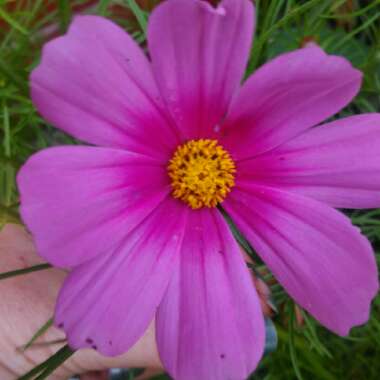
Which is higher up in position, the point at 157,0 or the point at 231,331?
the point at 157,0

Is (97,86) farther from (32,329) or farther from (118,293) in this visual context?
(32,329)

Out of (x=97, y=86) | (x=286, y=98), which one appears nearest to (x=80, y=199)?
(x=97, y=86)

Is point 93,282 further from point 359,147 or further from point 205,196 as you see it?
point 359,147

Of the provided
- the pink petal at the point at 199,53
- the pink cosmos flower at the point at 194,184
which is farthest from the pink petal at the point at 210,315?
the pink petal at the point at 199,53

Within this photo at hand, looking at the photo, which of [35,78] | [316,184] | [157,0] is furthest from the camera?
[157,0]

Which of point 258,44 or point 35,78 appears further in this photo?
point 258,44

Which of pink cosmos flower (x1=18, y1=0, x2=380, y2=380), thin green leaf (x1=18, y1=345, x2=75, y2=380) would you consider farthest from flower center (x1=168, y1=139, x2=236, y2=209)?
thin green leaf (x1=18, y1=345, x2=75, y2=380)

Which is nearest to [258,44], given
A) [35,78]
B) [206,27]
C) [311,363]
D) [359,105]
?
[206,27]
